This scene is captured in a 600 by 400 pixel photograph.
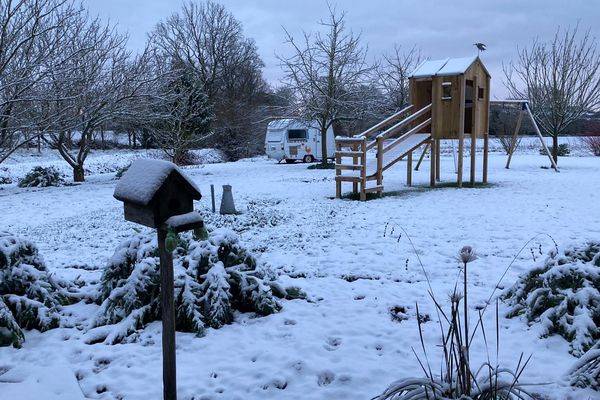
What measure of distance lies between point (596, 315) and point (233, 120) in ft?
96.9

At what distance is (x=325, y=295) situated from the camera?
4.73 m

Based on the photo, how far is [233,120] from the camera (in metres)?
31.9

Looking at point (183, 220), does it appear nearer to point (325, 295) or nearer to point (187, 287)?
point (187, 287)

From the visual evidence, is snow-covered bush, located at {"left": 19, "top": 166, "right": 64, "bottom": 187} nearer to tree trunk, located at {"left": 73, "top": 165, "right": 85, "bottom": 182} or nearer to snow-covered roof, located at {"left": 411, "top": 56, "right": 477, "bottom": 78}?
tree trunk, located at {"left": 73, "top": 165, "right": 85, "bottom": 182}

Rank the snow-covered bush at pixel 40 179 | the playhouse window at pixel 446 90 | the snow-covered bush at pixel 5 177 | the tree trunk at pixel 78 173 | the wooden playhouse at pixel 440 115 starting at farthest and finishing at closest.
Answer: the snow-covered bush at pixel 5 177, the tree trunk at pixel 78 173, the snow-covered bush at pixel 40 179, the playhouse window at pixel 446 90, the wooden playhouse at pixel 440 115

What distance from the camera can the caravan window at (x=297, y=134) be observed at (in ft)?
84.2

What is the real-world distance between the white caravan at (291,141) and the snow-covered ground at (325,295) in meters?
14.5

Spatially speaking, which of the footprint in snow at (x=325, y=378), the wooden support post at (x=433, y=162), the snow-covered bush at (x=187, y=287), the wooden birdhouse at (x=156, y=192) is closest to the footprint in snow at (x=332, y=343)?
the footprint in snow at (x=325, y=378)

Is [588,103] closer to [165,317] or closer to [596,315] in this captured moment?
[596,315]

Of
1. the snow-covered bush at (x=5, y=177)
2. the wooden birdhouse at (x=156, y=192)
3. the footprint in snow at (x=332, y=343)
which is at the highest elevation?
the wooden birdhouse at (x=156, y=192)

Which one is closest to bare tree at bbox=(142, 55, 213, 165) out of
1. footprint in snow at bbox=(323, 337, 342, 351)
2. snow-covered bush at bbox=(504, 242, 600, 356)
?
footprint in snow at bbox=(323, 337, 342, 351)

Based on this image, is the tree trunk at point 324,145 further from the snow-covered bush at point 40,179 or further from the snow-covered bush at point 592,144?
the snow-covered bush at point 592,144

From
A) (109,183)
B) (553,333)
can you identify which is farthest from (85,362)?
(109,183)

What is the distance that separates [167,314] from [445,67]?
12.0 m
